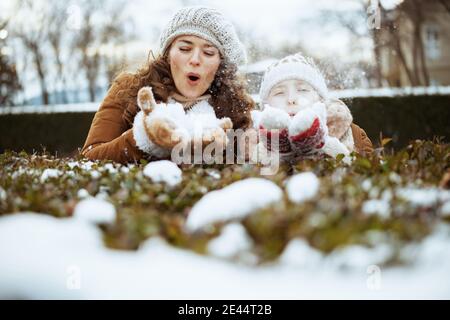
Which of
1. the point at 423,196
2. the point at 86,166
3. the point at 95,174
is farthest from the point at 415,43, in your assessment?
the point at 423,196

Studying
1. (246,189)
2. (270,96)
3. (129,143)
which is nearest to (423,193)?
(246,189)

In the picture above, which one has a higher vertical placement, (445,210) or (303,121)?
(303,121)

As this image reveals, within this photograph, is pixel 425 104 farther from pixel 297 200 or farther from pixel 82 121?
pixel 297 200

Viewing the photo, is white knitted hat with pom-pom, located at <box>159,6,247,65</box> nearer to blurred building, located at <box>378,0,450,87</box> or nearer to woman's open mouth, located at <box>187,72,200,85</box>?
woman's open mouth, located at <box>187,72,200,85</box>

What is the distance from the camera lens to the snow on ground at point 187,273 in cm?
101

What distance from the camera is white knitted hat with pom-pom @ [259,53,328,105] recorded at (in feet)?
9.16

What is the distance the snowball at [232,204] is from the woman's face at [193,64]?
153 centimetres

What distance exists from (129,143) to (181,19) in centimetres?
81

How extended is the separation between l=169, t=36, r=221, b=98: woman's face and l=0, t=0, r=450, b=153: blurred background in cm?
49

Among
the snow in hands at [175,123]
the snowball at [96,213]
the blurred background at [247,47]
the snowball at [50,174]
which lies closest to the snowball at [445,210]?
the snowball at [96,213]

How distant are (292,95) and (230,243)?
1.78m

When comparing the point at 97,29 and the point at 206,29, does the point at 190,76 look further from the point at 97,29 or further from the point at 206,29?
the point at 97,29

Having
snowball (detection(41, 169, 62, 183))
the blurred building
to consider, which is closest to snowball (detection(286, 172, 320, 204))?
snowball (detection(41, 169, 62, 183))

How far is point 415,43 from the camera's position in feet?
53.2
